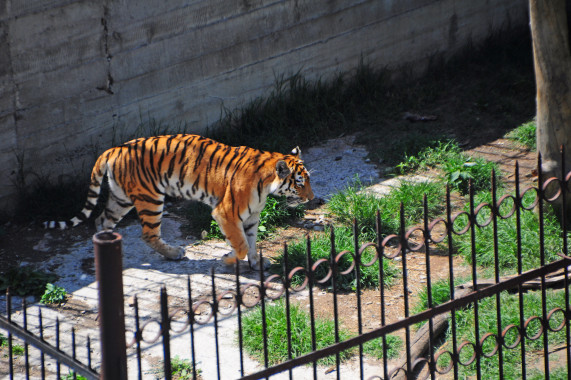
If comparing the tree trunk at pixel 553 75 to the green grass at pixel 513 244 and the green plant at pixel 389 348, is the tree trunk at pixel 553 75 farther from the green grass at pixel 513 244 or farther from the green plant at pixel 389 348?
the green plant at pixel 389 348

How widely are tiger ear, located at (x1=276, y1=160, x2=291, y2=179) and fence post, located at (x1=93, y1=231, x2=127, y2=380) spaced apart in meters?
3.47

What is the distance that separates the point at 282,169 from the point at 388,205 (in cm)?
130

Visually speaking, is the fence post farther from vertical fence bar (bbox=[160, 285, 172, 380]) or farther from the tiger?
the tiger

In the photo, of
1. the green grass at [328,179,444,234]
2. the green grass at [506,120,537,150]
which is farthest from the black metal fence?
the green grass at [506,120,537,150]

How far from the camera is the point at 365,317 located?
5.91 metres

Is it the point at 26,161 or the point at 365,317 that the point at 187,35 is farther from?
the point at 365,317

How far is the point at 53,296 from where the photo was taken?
246 inches

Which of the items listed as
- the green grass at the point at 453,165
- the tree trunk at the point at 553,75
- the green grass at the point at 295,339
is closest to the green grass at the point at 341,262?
the green grass at the point at 295,339

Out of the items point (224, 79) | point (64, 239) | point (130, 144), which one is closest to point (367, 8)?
point (224, 79)

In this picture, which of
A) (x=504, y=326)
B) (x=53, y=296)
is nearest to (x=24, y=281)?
(x=53, y=296)

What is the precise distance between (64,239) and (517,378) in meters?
4.26

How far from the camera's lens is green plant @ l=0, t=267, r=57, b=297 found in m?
6.34

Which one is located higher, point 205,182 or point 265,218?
point 205,182

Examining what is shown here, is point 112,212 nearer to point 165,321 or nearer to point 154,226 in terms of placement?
point 154,226
